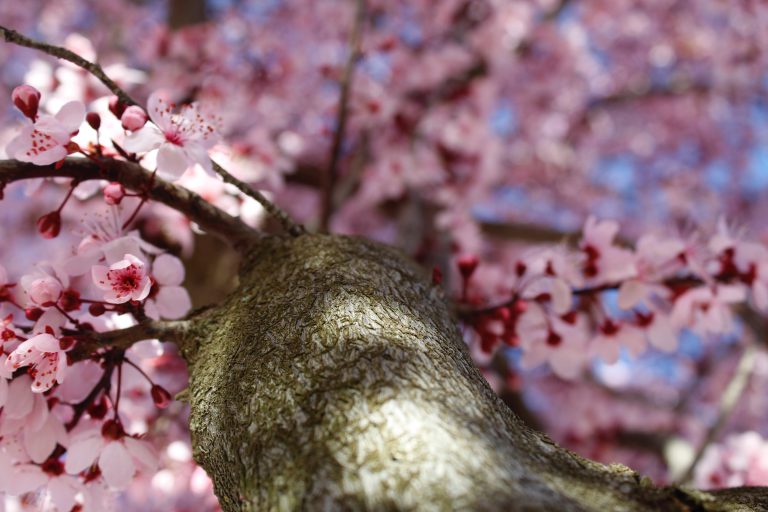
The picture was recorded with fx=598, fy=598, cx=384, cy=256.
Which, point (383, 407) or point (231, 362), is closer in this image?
point (383, 407)

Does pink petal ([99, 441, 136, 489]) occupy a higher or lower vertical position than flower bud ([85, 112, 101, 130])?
lower

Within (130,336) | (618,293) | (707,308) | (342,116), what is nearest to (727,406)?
(707,308)

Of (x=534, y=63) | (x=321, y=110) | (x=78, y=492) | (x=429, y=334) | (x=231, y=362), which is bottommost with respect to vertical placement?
(x=78, y=492)

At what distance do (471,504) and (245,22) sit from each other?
512 centimetres

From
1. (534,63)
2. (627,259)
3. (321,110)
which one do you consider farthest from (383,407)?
(534,63)

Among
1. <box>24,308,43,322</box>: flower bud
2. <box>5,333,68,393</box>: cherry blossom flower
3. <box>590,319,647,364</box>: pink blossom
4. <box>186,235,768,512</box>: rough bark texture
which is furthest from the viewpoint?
<box>590,319,647,364</box>: pink blossom

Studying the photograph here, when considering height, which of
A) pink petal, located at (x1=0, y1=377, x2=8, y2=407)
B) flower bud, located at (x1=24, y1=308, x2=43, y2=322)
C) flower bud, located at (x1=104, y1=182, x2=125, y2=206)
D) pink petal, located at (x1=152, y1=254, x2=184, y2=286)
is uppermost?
flower bud, located at (x1=104, y1=182, x2=125, y2=206)

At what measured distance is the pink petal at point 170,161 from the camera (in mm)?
1234

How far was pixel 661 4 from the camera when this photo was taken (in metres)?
7.72

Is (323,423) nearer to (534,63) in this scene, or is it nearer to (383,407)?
(383,407)

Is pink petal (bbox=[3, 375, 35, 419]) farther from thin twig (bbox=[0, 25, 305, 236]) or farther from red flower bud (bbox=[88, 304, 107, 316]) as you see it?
thin twig (bbox=[0, 25, 305, 236])

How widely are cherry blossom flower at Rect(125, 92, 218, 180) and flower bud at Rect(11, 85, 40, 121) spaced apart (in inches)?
9.2

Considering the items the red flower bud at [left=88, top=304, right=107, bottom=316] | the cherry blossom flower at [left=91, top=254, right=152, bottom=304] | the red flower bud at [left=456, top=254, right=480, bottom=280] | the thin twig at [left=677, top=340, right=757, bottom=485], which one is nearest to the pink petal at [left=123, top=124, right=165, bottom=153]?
the cherry blossom flower at [left=91, top=254, right=152, bottom=304]

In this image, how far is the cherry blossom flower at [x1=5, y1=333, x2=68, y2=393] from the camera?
1100 mm
